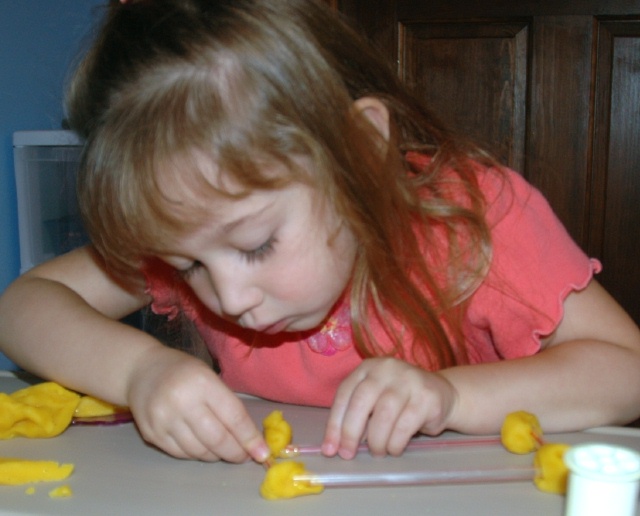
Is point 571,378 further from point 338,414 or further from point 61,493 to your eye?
point 61,493

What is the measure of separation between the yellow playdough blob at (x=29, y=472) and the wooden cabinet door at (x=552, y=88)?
166cm

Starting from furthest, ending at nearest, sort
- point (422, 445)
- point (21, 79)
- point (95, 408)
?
point (21, 79)
point (95, 408)
point (422, 445)

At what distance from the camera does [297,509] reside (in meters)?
0.54

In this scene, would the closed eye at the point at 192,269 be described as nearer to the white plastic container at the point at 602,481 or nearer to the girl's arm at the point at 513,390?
the girl's arm at the point at 513,390

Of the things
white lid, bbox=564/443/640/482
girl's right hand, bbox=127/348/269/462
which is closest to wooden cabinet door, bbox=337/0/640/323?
girl's right hand, bbox=127/348/269/462

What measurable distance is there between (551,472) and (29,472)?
0.38 metres

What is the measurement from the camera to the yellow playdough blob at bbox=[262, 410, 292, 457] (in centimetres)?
65

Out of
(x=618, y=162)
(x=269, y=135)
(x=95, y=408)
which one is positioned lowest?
(x=95, y=408)

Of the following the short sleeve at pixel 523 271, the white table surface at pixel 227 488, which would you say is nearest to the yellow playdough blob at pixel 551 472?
the white table surface at pixel 227 488

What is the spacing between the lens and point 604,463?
0.38 m

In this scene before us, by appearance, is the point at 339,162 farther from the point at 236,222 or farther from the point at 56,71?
the point at 56,71

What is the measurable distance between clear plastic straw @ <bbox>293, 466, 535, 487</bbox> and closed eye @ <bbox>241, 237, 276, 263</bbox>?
0.65ft

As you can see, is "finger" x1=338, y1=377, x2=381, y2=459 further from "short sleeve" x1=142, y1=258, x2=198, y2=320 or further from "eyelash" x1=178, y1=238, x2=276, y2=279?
"short sleeve" x1=142, y1=258, x2=198, y2=320

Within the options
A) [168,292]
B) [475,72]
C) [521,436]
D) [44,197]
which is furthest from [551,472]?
[475,72]
